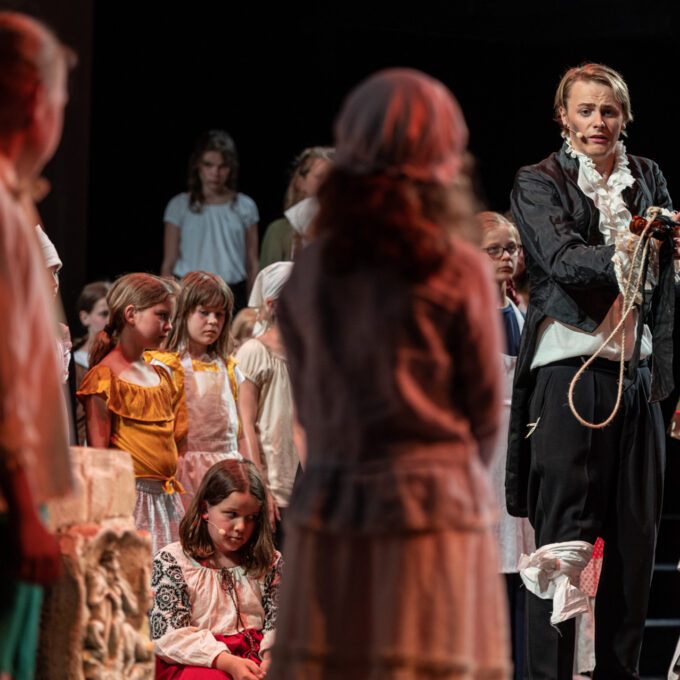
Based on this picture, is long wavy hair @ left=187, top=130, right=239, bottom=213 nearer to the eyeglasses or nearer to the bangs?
the bangs

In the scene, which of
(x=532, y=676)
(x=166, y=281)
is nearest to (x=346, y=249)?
(x=532, y=676)

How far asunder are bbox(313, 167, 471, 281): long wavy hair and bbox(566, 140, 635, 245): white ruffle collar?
72.7 inches

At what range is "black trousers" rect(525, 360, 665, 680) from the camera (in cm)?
A: 384

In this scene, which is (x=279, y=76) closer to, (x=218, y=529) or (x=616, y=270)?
(x=218, y=529)

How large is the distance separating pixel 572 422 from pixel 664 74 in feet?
14.4

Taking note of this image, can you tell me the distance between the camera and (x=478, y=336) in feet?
7.35

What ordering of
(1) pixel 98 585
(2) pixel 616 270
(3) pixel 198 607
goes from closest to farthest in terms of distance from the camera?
(1) pixel 98 585
(2) pixel 616 270
(3) pixel 198 607

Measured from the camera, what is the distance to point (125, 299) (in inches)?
198

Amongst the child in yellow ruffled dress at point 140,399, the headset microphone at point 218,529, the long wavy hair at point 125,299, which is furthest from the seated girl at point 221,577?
the long wavy hair at point 125,299

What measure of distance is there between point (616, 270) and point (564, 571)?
3.03ft

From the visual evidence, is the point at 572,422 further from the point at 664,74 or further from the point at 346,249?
the point at 664,74

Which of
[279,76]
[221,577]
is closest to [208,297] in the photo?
[221,577]

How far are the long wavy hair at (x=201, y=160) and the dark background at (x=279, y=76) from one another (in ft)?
2.17

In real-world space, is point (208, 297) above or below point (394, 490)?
above
